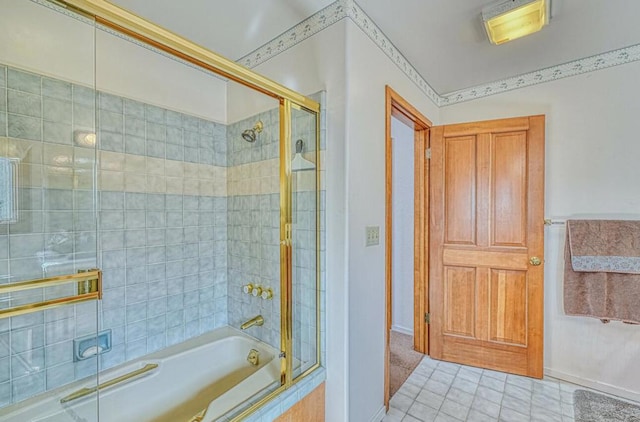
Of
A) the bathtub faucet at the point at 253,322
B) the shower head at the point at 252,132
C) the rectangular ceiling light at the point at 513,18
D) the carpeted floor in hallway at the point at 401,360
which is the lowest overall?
the carpeted floor in hallway at the point at 401,360

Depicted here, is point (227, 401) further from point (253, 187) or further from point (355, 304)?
point (253, 187)

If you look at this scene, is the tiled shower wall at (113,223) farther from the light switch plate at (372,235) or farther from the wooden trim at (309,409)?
the light switch plate at (372,235)

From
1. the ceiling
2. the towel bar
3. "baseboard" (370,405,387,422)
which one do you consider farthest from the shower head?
"baseboard" (370,405,387,422)

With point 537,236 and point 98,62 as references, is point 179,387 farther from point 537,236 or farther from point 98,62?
point 537,236

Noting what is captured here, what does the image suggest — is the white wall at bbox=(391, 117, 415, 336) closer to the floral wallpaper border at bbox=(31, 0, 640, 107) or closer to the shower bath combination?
the floral wallpaper border at bbox=(31, 0, 640, 107)

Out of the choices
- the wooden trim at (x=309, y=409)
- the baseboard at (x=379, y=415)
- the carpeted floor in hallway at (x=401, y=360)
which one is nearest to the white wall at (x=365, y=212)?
the baseboard at (x=379, y=415)

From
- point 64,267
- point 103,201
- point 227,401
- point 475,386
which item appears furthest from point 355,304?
point 103,201

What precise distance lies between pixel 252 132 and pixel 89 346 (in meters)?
1.58

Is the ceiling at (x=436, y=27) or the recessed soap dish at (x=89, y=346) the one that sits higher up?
the ceiling at (x=436, y=27)

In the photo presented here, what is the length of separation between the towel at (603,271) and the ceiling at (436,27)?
3.92 feet

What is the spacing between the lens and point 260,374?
1.58 m

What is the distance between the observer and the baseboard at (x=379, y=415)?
5.63 feet

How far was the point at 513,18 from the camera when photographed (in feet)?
5.08

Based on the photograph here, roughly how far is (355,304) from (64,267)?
1457mm
